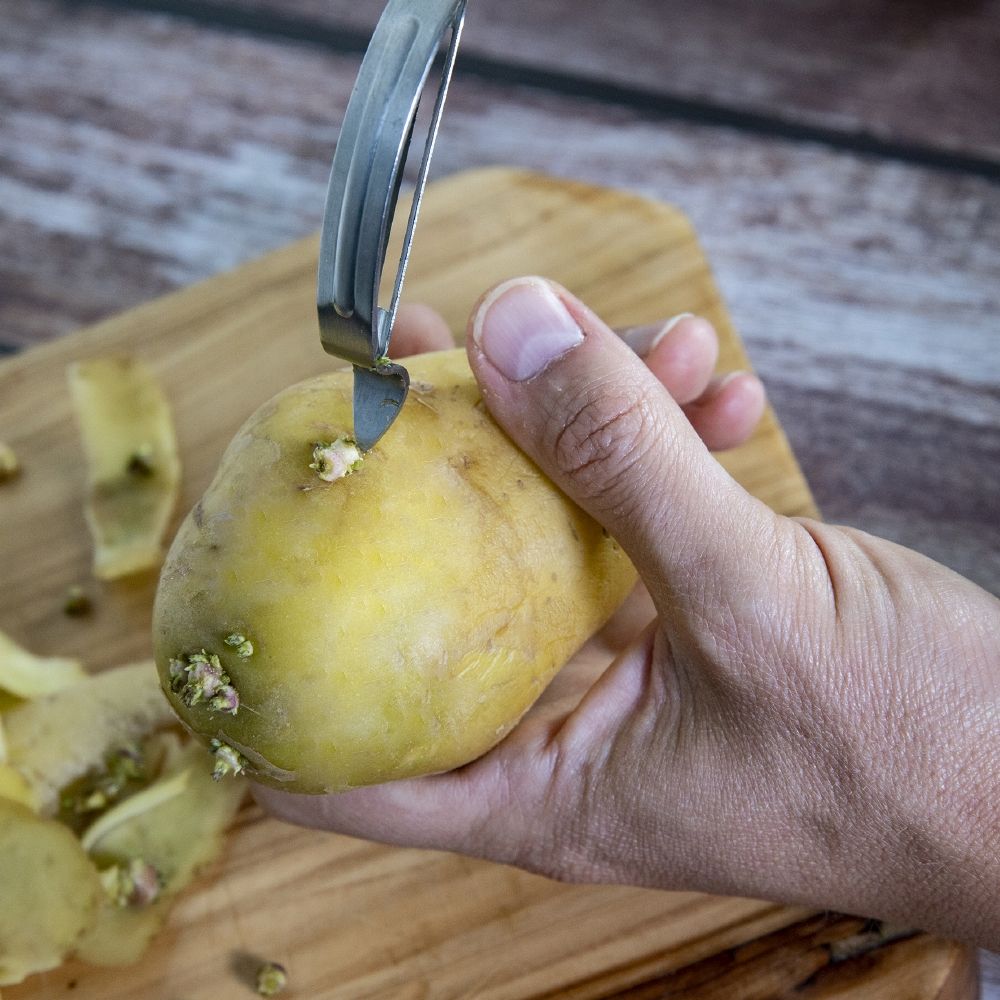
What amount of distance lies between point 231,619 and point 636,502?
0.41 meters

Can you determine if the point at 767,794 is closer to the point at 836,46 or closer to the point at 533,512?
the point at 533,512

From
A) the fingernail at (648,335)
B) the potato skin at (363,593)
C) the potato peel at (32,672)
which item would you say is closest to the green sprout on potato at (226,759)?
the potato skin at (363,593)

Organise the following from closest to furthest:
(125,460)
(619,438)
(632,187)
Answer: (619,438) → (125,460) → (632,187)

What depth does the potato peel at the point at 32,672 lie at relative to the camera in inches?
55.0

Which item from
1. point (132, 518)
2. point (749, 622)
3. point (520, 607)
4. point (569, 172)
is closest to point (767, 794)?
point (749, 622)

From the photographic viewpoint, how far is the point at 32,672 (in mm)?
1420

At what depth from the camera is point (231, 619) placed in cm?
90

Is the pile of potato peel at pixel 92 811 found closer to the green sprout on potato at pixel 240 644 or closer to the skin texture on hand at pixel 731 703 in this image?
the skin texture on hand at pixel 731 703

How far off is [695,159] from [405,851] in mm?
1399

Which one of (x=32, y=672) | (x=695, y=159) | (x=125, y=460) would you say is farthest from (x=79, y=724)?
(x=695, y=159)

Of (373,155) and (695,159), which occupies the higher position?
(373,155)

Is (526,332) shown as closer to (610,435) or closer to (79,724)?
(610,435)

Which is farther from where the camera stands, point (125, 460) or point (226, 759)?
point (125, 460)

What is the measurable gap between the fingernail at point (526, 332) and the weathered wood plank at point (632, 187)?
2.88 ft
